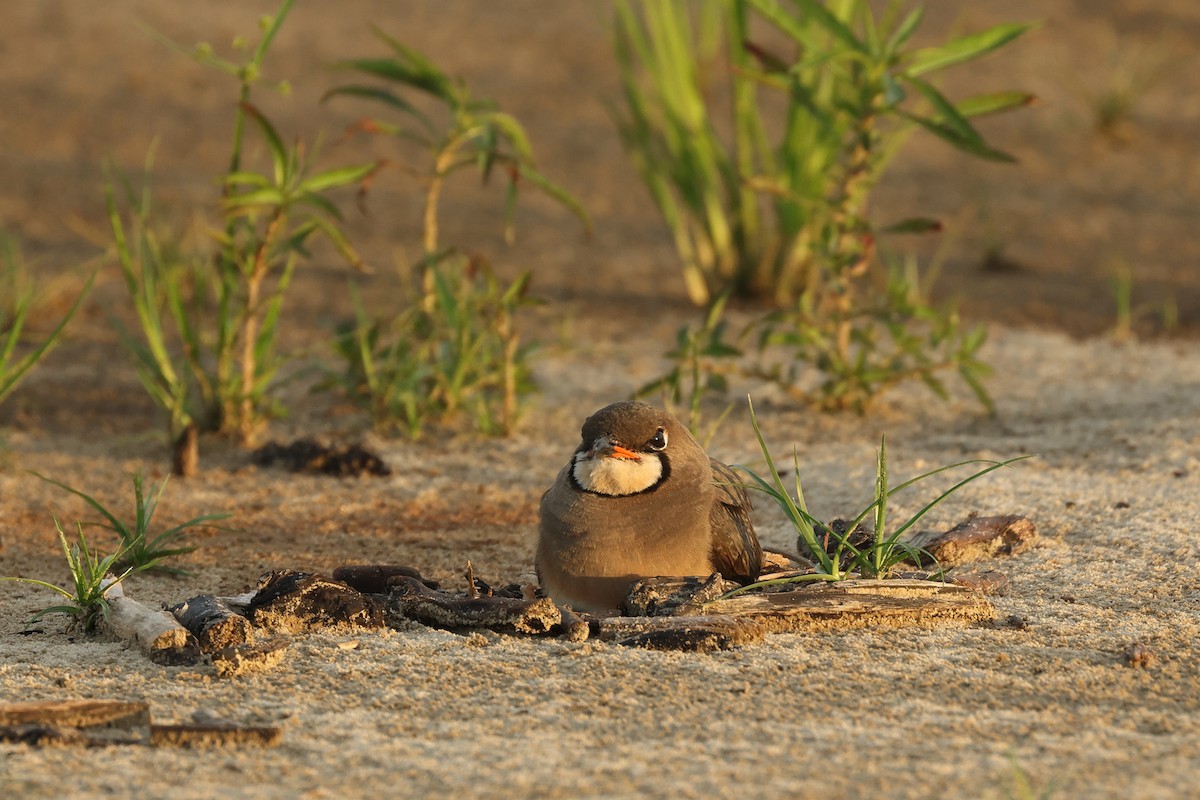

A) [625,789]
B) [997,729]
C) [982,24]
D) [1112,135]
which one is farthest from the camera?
[982,24]

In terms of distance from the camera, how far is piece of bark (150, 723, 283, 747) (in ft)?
9.14

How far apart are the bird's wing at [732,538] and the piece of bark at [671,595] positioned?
0.19m

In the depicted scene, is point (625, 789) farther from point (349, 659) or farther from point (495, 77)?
point (495, 77)

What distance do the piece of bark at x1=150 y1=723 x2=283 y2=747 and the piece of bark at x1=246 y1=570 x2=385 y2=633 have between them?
634mm

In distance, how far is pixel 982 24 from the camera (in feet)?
45.3

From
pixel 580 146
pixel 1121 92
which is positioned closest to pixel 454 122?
pixel 580 146

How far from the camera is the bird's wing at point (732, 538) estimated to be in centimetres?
374

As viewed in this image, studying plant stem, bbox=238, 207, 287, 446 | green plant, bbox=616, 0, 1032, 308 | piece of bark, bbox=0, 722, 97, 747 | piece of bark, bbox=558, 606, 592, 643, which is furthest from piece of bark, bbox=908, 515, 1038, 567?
plant stem, bbox=238, 207, 287, 446

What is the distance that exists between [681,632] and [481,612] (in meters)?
0.46

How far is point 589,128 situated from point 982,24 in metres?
4.72

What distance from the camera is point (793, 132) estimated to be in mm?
6547

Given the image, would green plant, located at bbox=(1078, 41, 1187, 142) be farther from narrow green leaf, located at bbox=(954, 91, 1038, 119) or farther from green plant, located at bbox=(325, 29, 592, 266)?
green plant, located at bbox=(325, 29, 592, 266)

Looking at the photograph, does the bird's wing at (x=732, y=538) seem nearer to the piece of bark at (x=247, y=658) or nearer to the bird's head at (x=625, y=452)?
the bird's head at (x=625, y=452)

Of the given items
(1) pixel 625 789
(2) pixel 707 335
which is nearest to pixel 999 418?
(2) pixel 707 335
